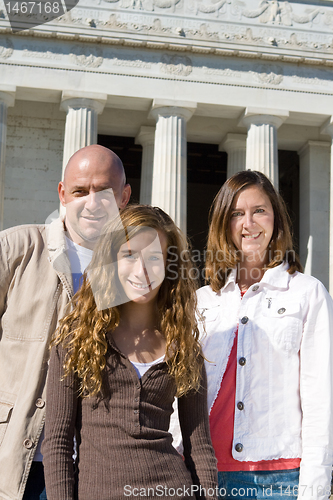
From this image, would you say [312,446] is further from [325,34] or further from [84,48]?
[325,34]

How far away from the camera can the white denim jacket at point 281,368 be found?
5223 mm

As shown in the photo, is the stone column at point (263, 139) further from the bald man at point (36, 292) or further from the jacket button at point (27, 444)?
the jacket button at point (27, 444)

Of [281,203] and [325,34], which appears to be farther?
[325,34]

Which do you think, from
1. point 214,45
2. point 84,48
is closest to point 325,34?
point 214,45

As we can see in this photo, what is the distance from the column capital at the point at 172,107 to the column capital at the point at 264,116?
11.1 ft

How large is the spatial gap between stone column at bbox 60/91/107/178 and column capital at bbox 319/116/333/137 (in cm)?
1423

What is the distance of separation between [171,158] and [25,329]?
92.4 feet

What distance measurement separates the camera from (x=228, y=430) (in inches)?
215

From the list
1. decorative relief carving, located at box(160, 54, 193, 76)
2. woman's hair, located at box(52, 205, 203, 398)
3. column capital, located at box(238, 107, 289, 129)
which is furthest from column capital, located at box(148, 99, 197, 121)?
woman's hair, located at box(52, 205, 203, 398)

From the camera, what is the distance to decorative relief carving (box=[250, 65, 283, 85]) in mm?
34062

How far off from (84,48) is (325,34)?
15103 mm

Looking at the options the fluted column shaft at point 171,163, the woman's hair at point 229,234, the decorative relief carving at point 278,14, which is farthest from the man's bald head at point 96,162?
the decorative relief carving at point 278,14

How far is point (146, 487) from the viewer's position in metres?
4.09

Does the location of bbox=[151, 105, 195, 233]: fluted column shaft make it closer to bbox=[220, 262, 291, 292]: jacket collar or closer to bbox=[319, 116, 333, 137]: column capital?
bbox=[319, 116, 333, 137]: column capital
